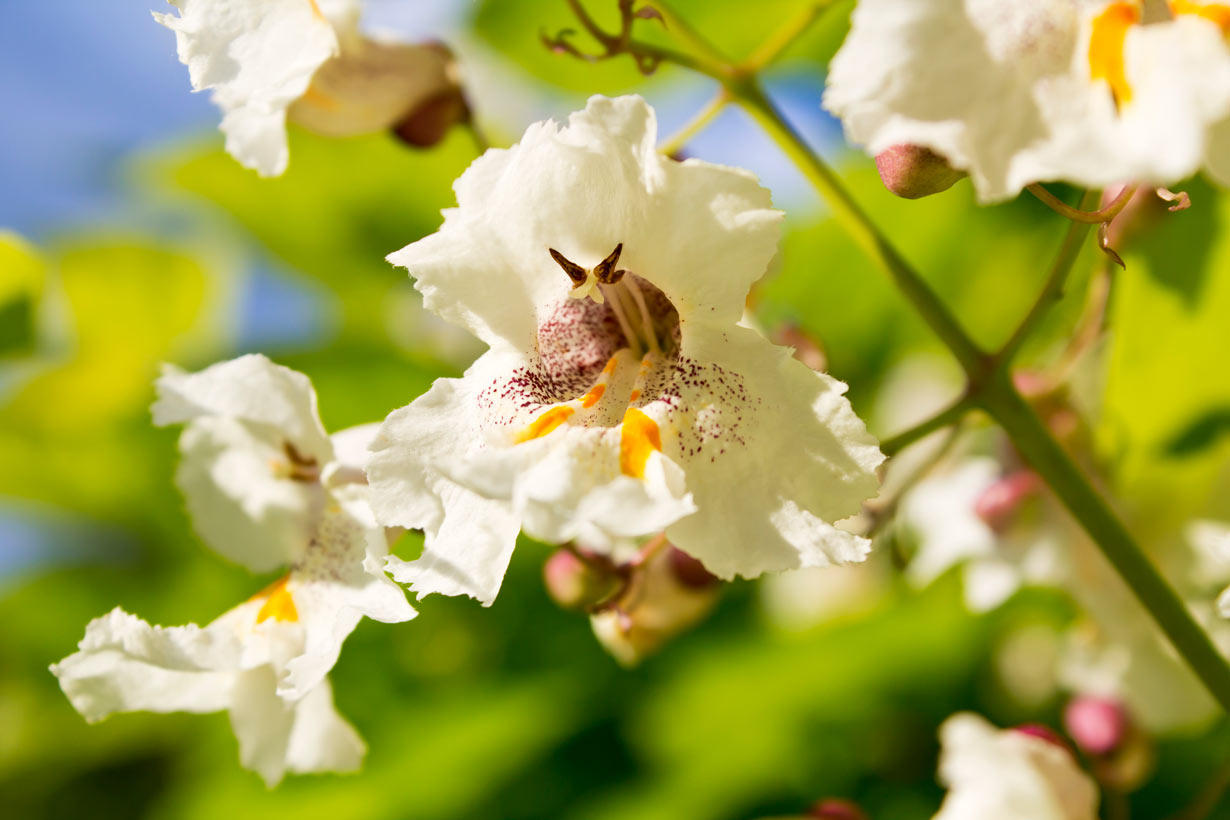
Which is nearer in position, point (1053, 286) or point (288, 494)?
point (1053, 286)

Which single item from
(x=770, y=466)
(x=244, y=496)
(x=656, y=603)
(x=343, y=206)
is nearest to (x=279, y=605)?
(x=244, y=496)

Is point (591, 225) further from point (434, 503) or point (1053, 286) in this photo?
point (1053, 286)

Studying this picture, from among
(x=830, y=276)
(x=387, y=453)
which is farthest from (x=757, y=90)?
(x=830, y=276)

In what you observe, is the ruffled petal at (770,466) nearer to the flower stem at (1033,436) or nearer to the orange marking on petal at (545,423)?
the orange marking on petal at (545,423)

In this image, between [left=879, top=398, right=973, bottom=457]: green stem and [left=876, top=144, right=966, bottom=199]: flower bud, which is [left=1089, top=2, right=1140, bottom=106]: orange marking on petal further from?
[left=879, top=398, right=973, bottom=457]: green stem

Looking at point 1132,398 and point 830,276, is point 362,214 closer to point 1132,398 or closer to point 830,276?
point 830,276

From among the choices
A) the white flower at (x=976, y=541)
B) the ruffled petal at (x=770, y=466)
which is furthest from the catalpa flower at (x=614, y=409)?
the white flower at (x=976, y=541)

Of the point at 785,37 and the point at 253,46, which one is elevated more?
the point at 253,46
